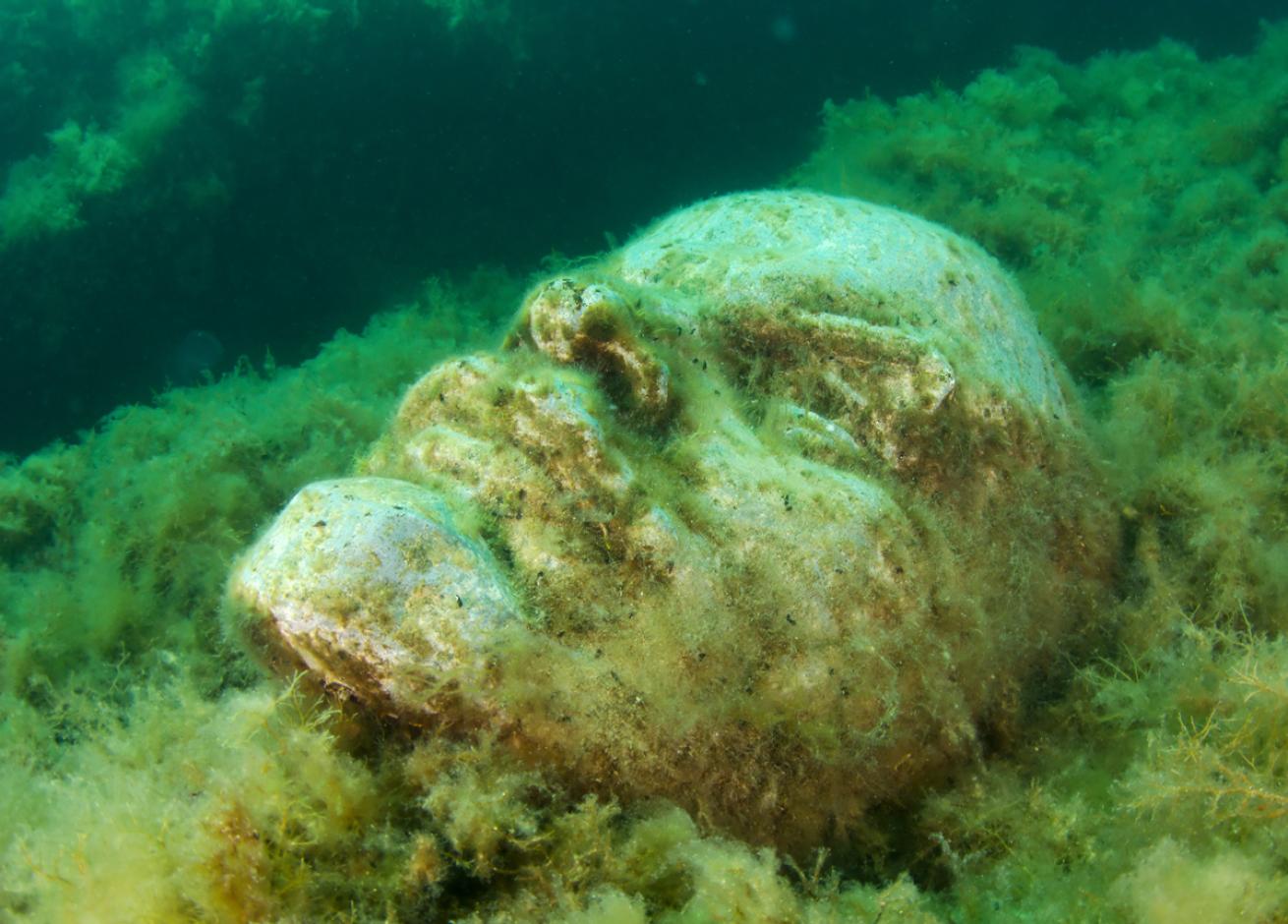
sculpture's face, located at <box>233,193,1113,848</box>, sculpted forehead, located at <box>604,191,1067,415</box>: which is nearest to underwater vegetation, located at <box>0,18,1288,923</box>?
sculpture's face, located at <box>233,193,1113,848</box>

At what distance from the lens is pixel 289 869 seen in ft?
7.20

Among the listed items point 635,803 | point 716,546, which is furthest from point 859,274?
point 635,803

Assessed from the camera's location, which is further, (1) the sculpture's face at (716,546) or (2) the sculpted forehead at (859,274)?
(2) the sculpted forehead at (859,274)

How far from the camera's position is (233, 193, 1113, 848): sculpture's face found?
262cm

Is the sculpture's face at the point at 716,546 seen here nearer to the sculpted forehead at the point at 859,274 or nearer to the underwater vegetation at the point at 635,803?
the sculpted forehead at the point at 859,274

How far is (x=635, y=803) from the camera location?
8.64ft

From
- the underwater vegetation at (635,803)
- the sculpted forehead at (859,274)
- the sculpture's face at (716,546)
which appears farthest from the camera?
the sculpted forehead at (859,274)

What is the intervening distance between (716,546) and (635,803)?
3.24 ft

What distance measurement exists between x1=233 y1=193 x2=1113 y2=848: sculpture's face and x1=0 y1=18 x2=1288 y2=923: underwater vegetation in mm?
220

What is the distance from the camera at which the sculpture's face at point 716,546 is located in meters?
2.62

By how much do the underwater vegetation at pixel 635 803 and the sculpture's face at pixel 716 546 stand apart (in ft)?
0.72

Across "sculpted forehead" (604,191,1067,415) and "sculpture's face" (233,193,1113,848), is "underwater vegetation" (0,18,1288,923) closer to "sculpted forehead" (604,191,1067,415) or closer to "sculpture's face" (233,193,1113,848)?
"sculpture's face" (233,193,1113,848)

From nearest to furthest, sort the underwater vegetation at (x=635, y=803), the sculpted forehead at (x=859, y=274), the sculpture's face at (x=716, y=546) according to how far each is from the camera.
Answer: the underwater vegetation at (x=635, y=803), the sculpture's face at (x=716, y=546), the sculpted forehead at (x=859, y=274)

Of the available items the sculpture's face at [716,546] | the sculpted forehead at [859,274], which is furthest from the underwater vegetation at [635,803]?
the sculpted forehead at [859,274]
